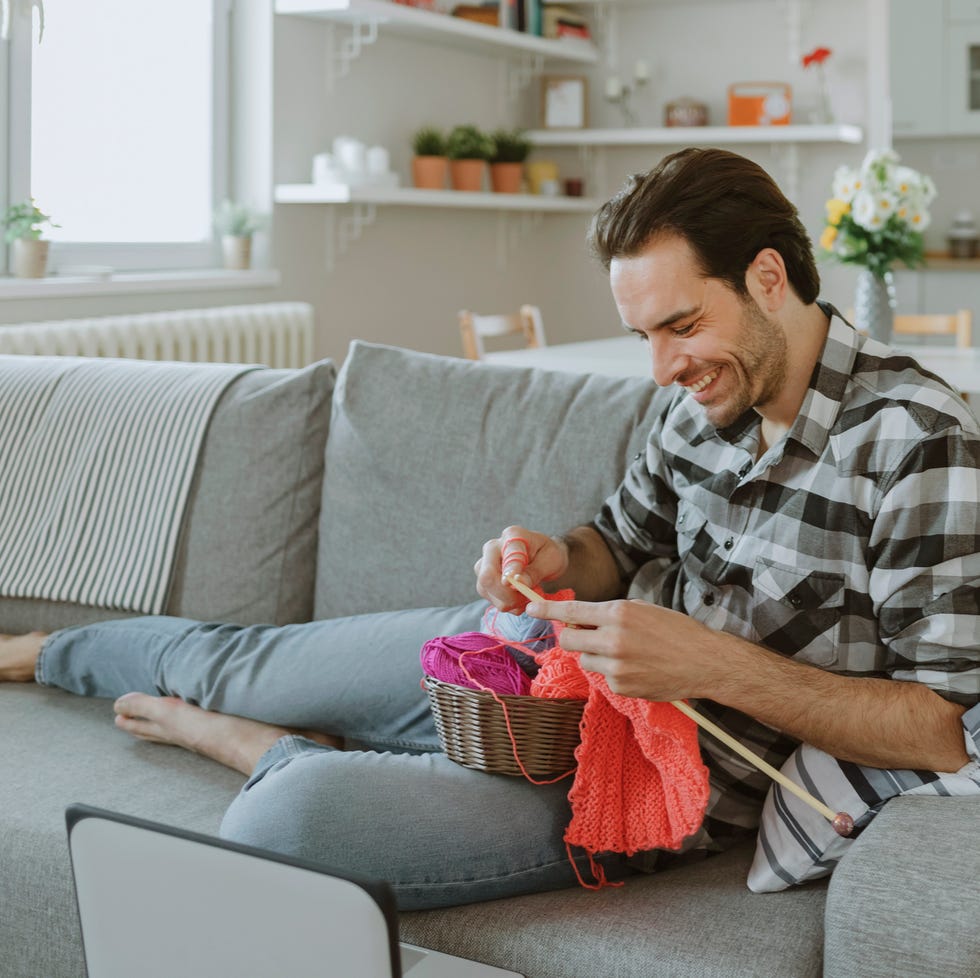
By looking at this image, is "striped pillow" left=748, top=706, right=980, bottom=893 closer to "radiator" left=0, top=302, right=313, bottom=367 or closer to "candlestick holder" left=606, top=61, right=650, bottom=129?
"radiator" left=0, top=302, right=313, bottom=367

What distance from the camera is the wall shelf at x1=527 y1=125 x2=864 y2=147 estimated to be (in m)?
4.67

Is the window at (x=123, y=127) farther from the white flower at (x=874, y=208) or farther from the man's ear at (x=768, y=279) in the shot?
the man's ear at (x=768, y=279)

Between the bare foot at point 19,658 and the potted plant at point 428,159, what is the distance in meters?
2.92

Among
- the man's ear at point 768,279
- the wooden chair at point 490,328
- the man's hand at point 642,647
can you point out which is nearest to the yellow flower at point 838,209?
the wooden chair at point 490,328

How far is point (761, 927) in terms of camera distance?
4.05 feet

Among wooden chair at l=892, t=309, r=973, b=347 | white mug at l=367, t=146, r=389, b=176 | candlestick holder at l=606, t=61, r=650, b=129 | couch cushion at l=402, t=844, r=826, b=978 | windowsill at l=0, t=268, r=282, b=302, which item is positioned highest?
candlestick holder at l=606, t=61, r=650, b=129

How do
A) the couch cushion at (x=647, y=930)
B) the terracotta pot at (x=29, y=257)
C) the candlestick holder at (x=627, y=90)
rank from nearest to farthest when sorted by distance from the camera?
the couch cushion at (x=647, y=930)
the terracotta pot at (x=29, y=257)
the candlestick holder at (x=627, y=90)

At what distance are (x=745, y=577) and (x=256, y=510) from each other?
843 millimetres

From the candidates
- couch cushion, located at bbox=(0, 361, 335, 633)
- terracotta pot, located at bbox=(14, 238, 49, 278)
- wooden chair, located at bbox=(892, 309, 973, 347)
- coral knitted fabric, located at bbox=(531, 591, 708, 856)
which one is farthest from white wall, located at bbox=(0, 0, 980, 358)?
coral knitted fabric, located at bbox=(531, 591, 708, 856)

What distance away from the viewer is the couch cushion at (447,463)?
5.89 ft

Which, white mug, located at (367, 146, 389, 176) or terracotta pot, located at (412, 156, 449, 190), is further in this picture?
terracotta pot, located at (412, 156, 449, 190)

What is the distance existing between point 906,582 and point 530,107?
4.41 meters

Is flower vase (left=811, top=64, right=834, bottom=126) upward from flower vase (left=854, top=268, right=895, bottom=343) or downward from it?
upward

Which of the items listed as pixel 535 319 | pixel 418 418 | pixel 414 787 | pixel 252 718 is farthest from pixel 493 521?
pixel 535 319
